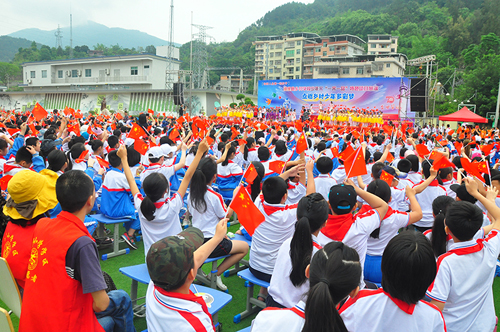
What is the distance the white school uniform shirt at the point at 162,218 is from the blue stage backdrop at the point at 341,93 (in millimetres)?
23305

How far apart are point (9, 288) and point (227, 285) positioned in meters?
2.00

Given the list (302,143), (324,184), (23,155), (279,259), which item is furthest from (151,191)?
(302,143)

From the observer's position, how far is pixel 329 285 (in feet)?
4.45

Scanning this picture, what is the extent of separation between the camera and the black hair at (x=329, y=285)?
1229mm

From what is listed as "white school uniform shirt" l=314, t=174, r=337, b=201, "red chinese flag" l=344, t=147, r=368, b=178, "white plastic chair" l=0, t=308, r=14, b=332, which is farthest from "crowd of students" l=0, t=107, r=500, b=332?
"white school uniform shirt" l=314, t=174, r=337, b=201

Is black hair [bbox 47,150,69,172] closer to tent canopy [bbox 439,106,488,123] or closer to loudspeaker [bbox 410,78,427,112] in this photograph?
tent canopy [bbox 439,106,488,123]

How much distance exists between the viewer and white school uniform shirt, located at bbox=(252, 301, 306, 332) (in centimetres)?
135

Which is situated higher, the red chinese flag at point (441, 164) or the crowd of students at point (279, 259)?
the red chinese flag at point (441, 164)

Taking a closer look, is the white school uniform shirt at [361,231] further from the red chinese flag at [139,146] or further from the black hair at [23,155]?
the black hair at [23,155]

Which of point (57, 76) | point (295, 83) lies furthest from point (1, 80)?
point (295, 83)

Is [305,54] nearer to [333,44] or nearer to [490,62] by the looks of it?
[333,44]

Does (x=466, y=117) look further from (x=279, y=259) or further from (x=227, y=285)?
(x=279, y=259)

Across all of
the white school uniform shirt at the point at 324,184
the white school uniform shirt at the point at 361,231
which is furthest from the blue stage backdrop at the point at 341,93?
the white school uniform shirt at the point at 361,231

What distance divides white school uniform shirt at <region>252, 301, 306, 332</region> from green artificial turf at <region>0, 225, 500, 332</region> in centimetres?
162
